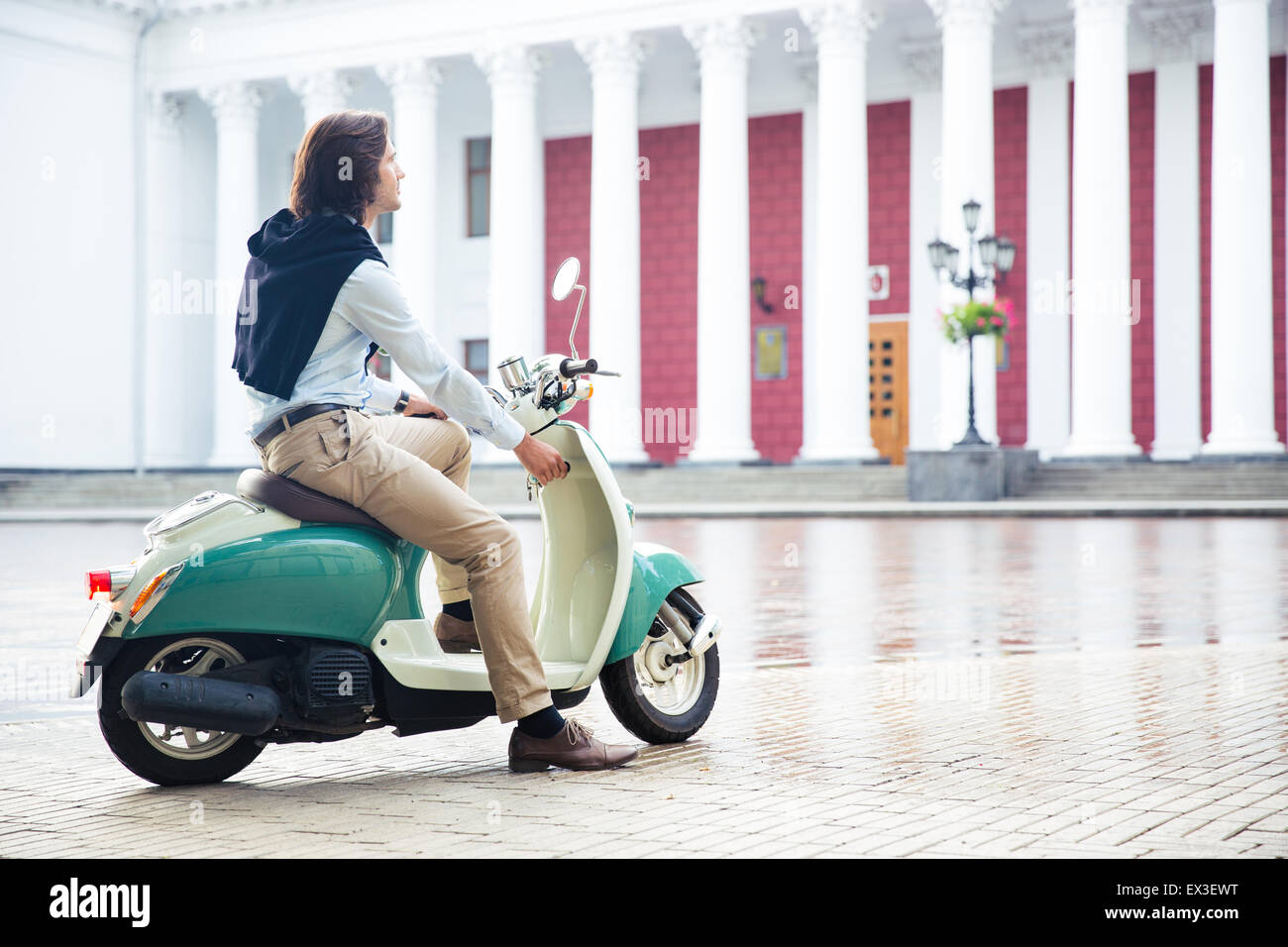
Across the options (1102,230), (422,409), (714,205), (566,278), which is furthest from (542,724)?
(714,205)

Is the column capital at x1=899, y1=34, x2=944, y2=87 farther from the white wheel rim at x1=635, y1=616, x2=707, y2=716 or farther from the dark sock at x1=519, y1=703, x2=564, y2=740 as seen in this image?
the dark sock at x1=519, y1=703, x2=564, y2=740

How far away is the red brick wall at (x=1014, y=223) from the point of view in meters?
31.3

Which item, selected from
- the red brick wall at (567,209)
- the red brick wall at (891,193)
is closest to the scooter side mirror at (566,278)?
the red brick wall at (891,193)

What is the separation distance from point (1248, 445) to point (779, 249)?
11.8 m

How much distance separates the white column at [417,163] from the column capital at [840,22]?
29.8ft

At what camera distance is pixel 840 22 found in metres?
28.9

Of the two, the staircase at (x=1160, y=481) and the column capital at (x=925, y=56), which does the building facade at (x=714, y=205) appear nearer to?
the column capital at (x=925, y=56)

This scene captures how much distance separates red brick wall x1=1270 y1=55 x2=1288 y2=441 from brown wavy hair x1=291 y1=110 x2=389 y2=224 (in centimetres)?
2808

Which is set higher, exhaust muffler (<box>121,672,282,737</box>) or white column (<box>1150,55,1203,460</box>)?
white column (<box>1150,55,1203,460</box>)

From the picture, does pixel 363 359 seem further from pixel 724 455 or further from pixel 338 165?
pixel 724 455

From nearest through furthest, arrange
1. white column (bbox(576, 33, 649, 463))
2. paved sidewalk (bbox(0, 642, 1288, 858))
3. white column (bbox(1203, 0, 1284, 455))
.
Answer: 1. paved sidewalk (bbox(0, 642, 1288, 858))
2. white column (bbox(1203, 0, 1284, 455))
3. white column (bbox(576, 33, 649, 463))

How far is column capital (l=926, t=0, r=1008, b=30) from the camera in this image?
91.3 feet

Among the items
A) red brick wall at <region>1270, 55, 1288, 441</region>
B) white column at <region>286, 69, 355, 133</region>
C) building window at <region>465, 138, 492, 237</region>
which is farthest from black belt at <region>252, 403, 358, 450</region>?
building window at <region>465, 138, 492, 237</region>
